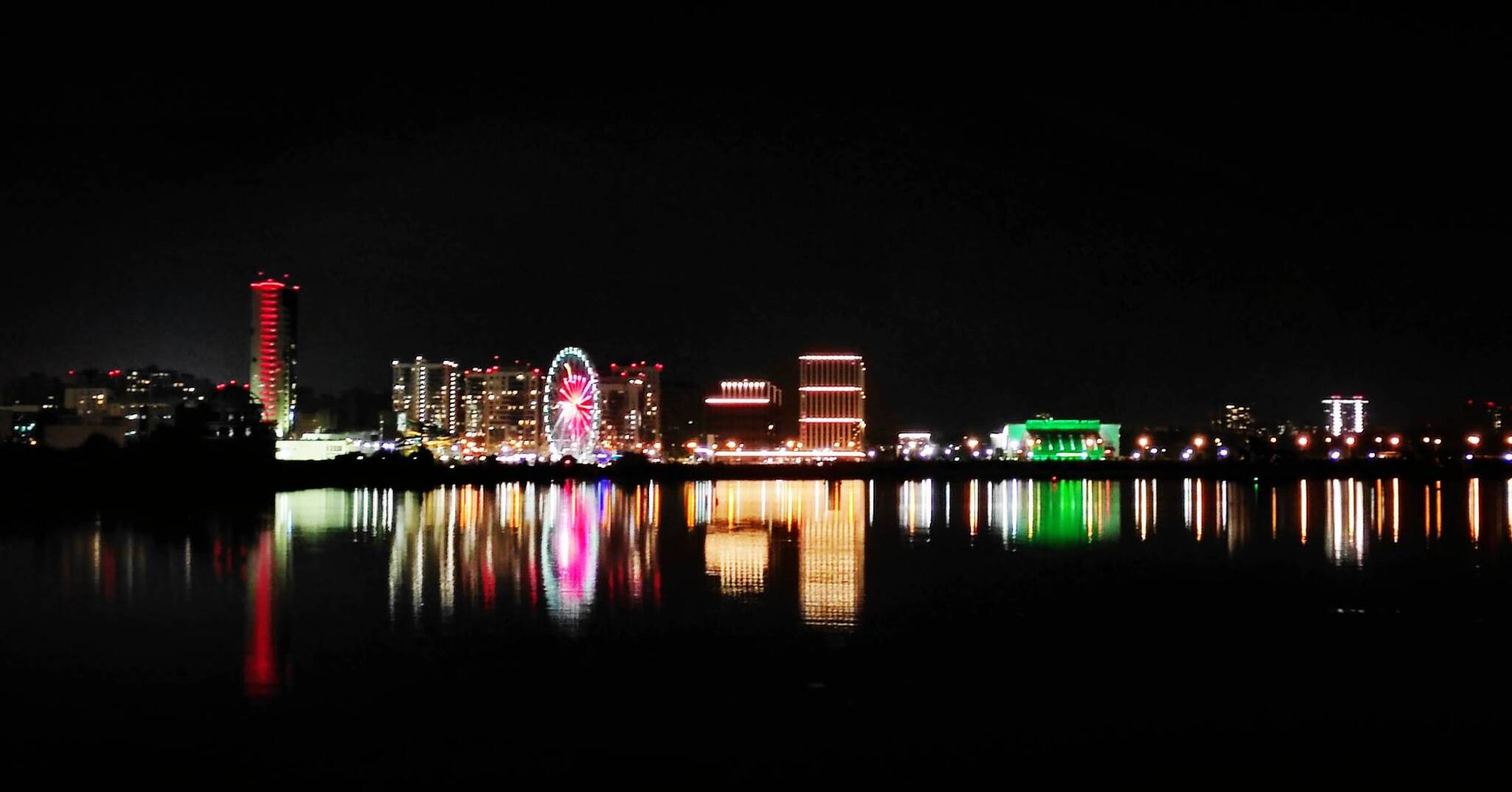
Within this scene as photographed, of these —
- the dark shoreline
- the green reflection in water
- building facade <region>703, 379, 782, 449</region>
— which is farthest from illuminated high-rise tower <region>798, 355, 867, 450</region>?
the green reflection in water

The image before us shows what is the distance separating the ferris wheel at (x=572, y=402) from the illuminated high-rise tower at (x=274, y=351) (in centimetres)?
3931

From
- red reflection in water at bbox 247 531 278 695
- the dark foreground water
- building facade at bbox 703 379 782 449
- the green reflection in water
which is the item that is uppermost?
building facade at bbox 703 379 782 449

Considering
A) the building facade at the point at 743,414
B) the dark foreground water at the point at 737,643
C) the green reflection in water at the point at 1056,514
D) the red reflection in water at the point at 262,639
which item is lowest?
the green reflection in water at the point at 1056,514

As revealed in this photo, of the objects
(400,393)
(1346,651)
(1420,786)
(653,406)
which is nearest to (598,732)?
(1420,786)

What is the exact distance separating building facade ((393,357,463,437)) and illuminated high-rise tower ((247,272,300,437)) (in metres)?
28.3

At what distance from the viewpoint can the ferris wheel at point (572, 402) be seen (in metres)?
66.1

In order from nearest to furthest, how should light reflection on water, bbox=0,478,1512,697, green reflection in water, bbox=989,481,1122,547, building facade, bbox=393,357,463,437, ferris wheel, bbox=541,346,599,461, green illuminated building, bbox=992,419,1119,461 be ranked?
light reflection on water, bbox=0,478,1512,697, green reflection in water, bbox=989,481,1122,547, ferris wheel, bbox=541,346,599,461, green illuminated building, bbox=992,419,1119,461, building facade, bbox=393,357,463,437

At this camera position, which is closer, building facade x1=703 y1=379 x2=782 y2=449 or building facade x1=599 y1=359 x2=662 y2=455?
building facade x1=599 y1=359 x2=662 y2=455

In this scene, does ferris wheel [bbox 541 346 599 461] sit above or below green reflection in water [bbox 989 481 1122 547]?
above

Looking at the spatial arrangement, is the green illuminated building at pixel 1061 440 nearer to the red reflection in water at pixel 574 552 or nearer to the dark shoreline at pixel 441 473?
the dark shoreline at pixel 441 473

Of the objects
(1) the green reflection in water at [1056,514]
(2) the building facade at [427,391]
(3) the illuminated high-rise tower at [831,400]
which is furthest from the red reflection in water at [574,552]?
(2) the building facade at [427,391]

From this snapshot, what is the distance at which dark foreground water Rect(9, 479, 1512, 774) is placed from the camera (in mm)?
7820

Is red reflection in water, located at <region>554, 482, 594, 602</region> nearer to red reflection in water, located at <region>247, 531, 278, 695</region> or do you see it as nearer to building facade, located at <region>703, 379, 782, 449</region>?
red reflection in water, located at <region>247, 531, 278, 695</region>

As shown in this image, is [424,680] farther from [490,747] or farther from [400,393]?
[400,393]
